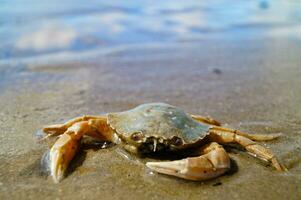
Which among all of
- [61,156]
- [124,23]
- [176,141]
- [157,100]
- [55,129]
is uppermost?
[176,141]

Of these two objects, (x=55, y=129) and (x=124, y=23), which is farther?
(x=124, y=23)

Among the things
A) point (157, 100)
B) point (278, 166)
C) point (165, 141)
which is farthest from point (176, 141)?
point (157, 100)

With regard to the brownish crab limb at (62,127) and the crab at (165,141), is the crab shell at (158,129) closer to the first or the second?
the crab at (165,141)

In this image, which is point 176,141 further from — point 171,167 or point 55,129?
point 55,129

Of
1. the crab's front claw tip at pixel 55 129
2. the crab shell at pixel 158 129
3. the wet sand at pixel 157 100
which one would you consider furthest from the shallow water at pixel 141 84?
the crab shell at pixel 158 129

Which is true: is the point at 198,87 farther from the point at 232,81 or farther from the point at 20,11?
the point at 20,11

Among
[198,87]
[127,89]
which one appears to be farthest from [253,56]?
[127,89]

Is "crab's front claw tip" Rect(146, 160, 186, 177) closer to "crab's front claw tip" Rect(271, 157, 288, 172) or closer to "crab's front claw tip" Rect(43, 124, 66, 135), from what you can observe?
"crab's front claw tip" Rect(271, 157, 288, 172)
